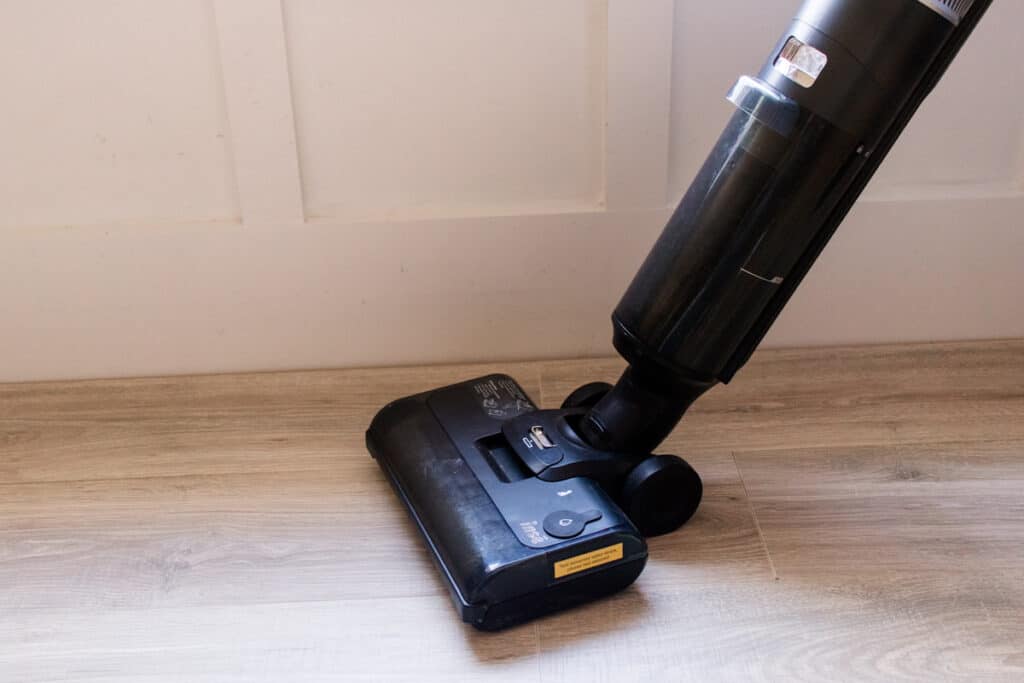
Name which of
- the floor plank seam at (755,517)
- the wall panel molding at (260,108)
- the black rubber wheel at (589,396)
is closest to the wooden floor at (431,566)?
the floor plank seam at (755,517)

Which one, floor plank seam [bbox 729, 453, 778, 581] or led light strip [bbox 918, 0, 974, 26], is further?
floor plank seam [bbox 729, 453, 778, 581]

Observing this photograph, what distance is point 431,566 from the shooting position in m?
1.22

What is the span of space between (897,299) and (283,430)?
0.89 m

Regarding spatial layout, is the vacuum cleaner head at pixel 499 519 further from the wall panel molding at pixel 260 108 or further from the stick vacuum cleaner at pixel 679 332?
the wall panel molding at pixel 260 108

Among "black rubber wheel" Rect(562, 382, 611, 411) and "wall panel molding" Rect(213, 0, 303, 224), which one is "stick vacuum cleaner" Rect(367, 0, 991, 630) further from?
"wall panel molding" Rect(213, 0, 303, 224)

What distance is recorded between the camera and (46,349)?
5.12ft

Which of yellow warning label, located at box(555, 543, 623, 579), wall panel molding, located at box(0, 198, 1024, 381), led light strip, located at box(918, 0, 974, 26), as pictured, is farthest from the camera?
wall panel molding, located at box(0, 198, 1024, 381)

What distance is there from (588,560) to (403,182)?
Answer: 0.63 m

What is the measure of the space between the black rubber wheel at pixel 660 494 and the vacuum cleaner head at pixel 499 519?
5 cm

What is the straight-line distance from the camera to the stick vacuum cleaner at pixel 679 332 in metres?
1.04

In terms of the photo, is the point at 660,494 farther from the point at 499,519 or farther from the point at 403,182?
the point at 403,182

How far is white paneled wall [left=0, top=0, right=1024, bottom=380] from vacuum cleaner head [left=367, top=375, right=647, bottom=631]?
0.30 metres

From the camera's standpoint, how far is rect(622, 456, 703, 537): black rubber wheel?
1.21m

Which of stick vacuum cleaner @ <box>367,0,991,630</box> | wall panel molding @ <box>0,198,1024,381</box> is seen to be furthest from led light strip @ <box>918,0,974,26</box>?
wall panel molding @ <box>0,198,1024,381</box>
